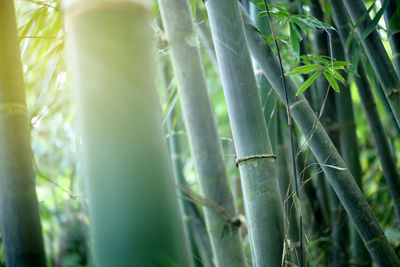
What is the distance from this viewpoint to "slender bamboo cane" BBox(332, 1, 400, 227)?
1388 mm

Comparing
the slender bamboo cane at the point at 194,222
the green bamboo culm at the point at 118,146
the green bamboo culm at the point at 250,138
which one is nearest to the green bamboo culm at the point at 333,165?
the green bamboo culm at the point at 250,138

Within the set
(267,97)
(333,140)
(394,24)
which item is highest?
(394,24)

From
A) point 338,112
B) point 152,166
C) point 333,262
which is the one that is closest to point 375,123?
point 338,112

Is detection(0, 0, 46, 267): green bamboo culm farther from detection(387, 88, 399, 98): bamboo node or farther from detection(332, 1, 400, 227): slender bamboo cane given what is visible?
detection(332, 1, 400, 227): slender bamboo cane

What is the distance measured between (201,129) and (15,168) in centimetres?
36

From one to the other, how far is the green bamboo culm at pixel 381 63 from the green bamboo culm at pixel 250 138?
0.38 meters

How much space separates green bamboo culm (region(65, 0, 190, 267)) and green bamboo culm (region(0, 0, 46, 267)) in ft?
0.99

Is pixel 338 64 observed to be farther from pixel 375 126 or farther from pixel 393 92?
pixel 375 126

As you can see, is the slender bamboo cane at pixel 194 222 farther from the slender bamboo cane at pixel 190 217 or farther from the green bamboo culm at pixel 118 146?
the green bamboo culm at pixel 118 146

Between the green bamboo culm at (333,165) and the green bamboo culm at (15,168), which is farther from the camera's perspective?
the green bamboo culm at (333,165)

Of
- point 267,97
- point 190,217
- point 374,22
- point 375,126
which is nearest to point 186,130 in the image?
point 267,97

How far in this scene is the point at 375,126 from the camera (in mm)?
1562

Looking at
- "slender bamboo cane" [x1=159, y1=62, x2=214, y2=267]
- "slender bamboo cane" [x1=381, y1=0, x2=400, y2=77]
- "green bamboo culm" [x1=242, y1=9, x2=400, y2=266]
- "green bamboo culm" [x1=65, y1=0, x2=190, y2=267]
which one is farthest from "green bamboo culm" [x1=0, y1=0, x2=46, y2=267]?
"slender bamboo cane" [x1=381, y1=0, x2=400, y2=77]

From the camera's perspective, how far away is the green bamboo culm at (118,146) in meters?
0.51
